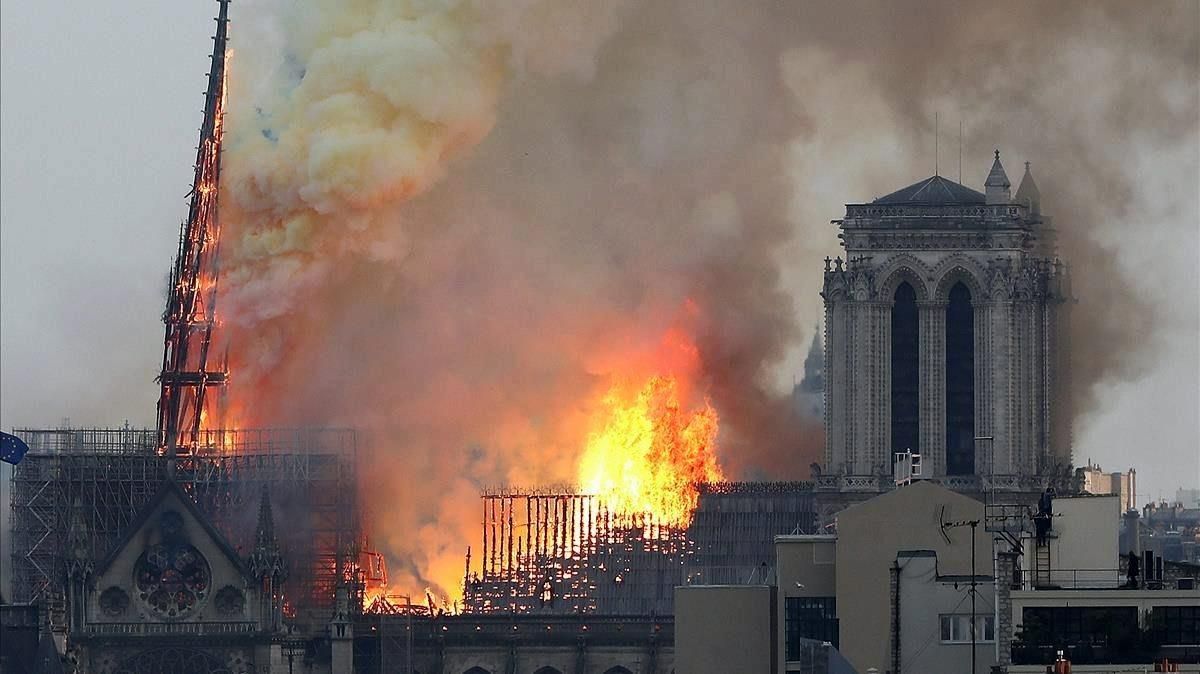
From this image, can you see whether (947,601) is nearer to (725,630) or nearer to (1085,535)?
(1085,535)

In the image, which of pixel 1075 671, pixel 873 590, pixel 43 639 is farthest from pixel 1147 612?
pixel 43 639

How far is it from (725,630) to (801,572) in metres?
3.17

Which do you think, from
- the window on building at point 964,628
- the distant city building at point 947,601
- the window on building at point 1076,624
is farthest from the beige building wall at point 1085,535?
the window on building at point 1076,624

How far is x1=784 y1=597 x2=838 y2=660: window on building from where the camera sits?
349 feet

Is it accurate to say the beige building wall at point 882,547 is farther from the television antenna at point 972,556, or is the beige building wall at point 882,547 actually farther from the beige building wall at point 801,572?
the beige building wall at point 801,572

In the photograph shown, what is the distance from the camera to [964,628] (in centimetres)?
10138

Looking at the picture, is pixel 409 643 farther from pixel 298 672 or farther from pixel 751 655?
pixel 751 655

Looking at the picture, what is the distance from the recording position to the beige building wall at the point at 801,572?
108125mm

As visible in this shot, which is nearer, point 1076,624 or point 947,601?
point 1076,624

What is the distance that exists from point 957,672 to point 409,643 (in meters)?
97.1

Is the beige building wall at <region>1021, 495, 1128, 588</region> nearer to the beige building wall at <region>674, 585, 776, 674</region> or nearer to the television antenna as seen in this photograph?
the television antenna

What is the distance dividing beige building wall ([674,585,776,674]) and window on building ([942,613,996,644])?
27.7ft

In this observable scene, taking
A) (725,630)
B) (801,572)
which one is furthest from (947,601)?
(725,630)

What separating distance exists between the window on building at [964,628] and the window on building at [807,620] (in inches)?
181
